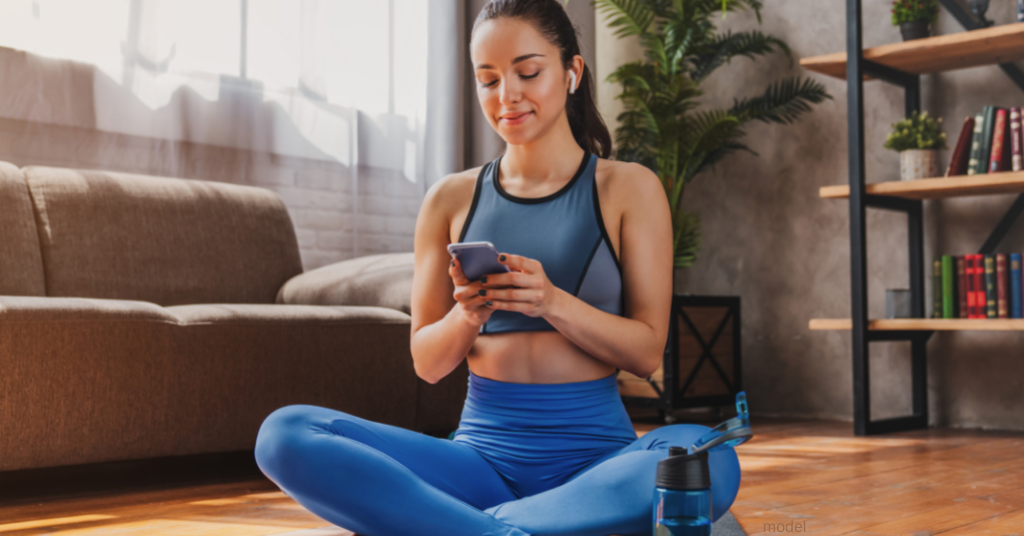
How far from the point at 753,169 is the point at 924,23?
0.89m

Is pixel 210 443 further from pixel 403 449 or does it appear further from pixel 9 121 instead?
pixel 9 121

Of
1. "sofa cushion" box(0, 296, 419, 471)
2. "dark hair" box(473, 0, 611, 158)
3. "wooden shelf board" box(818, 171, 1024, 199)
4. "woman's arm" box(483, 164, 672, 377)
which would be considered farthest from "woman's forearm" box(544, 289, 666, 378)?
"wooden shelf board" box(818, 171, 1024, 199)

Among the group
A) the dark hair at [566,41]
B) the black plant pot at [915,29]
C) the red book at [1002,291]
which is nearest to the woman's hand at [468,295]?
the dark hair at [566,41]

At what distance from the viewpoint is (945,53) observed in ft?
9.64

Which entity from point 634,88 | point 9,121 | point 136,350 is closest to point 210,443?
point 136,350

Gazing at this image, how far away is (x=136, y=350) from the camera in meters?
1.87

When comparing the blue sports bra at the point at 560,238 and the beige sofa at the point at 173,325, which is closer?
the blue sports bra at the point at 560,238

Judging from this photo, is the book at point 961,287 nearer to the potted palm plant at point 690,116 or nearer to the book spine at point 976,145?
the book spine at point 976,145

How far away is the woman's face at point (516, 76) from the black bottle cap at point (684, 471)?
0.56 m

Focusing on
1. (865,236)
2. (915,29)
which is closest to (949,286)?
(865,236)

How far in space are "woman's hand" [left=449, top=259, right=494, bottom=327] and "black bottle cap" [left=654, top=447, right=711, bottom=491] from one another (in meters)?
0.30

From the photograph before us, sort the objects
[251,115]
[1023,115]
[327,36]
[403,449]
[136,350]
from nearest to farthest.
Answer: [403,449] < [136,350] < [1023,115] < [251,115] < [327,36]

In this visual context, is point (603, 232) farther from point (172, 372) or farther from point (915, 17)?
point (915, 17)

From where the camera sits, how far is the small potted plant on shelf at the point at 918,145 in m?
2.95
